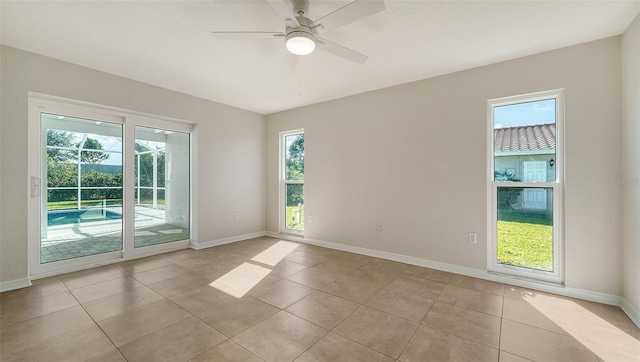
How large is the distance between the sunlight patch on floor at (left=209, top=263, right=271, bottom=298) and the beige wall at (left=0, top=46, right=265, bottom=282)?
1.53 m

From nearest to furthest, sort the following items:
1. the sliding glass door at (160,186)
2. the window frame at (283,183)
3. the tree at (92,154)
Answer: the tree at (92,154), the sliding glass door at (160,186), the window frame at (283,183)

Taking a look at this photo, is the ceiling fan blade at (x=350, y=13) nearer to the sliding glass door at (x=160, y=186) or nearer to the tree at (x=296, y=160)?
the tree at (x=296, y=160)

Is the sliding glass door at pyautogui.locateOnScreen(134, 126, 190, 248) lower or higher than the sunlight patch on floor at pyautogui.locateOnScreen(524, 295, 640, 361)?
higher

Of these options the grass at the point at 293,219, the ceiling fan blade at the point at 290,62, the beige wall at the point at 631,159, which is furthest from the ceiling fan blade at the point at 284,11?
the grass at the point at 293,219

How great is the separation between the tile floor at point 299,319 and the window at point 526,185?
15.5 inches

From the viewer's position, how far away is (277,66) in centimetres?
321

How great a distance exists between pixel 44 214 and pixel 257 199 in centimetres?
312

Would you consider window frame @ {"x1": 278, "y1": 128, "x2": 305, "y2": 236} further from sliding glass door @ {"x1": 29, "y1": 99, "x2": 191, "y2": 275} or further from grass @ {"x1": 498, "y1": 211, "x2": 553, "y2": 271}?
grass @ {"x1": 498, "y1": 211, "x2": 553, "y2": 271}

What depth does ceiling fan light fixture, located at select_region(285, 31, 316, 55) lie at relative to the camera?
206 centimetres

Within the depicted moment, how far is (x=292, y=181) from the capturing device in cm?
533

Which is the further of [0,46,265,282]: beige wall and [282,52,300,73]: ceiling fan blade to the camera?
[0,46,265,282]: beige wall

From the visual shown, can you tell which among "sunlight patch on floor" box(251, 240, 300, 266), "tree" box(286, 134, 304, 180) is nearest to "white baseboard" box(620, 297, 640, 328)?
"sunlight patch on floor" box(251, 240, 300, 266)

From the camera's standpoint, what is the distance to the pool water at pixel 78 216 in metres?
3.31

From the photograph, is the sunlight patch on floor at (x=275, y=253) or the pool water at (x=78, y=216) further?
the sunlight patch on floor at (x=275, y=253)
